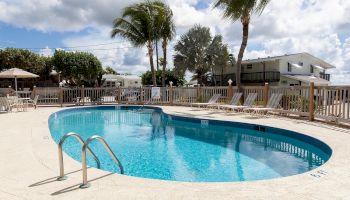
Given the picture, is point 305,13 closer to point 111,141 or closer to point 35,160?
point 111,141

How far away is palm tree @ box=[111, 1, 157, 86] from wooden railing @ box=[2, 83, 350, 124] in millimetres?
3167

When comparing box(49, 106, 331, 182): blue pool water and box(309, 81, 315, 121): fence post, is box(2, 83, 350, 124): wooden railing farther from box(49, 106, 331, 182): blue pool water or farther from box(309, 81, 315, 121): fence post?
box(49, 106, 331, 182): blue pool water

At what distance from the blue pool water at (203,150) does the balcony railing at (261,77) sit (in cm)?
2024

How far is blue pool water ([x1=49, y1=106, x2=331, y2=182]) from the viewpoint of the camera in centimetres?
560

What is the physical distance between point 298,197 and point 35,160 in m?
3.98

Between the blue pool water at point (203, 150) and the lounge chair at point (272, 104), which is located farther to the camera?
the lounge chair at point (272, 104)

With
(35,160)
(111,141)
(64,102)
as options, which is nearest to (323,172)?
(35,160)

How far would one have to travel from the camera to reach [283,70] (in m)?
29.7

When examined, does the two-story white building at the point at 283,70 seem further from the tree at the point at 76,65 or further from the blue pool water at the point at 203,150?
the blue pool water at the point at 203,150

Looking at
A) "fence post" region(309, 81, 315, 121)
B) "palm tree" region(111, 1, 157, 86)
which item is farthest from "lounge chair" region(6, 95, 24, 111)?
"fence post" region(309, 81, 315, 121)

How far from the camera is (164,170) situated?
5695 mm

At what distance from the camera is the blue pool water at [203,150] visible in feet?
18.4

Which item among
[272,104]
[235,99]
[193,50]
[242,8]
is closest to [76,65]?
[193,50]

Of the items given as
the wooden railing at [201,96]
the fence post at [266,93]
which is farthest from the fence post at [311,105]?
the fence post at [266,93]
